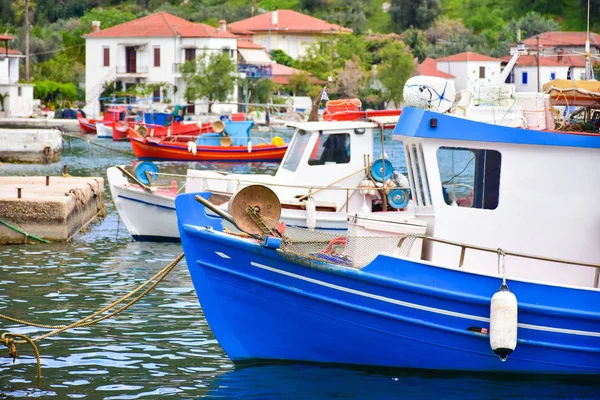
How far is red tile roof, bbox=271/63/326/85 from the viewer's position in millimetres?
86250

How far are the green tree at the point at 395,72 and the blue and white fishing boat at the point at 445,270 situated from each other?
69.6 m

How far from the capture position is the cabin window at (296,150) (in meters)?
18.4

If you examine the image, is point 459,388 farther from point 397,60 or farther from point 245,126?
point 397,60

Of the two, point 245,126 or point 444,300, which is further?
point 245,126

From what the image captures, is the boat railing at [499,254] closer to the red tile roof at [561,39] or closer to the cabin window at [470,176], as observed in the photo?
the cabin window at [470,176]

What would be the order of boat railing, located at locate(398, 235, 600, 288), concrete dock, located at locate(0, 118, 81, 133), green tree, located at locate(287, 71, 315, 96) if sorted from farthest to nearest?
green tree, located at locate(287, 71, 315, 96) → concrete dock, located at locate(0, 118, 81, 133) → boat railing, located at locate(398, 235, 600, 288)

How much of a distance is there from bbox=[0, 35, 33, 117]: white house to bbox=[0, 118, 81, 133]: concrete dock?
2.85 m

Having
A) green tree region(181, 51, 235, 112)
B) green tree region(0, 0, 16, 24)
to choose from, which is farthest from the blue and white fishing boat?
green tree region(0, 0, 16, 24)

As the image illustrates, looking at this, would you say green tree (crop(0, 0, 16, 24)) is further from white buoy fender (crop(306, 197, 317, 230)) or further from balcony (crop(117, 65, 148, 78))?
white buoy fender (crop(306, 197, 317, 230))

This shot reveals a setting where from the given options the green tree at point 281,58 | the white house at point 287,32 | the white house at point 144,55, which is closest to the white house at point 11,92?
the white house at point 144,55

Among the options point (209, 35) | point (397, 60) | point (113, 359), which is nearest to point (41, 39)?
point (209, 35)

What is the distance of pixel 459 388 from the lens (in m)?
10.1

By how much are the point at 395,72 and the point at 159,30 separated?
1802 cm

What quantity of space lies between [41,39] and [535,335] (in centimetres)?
8686
